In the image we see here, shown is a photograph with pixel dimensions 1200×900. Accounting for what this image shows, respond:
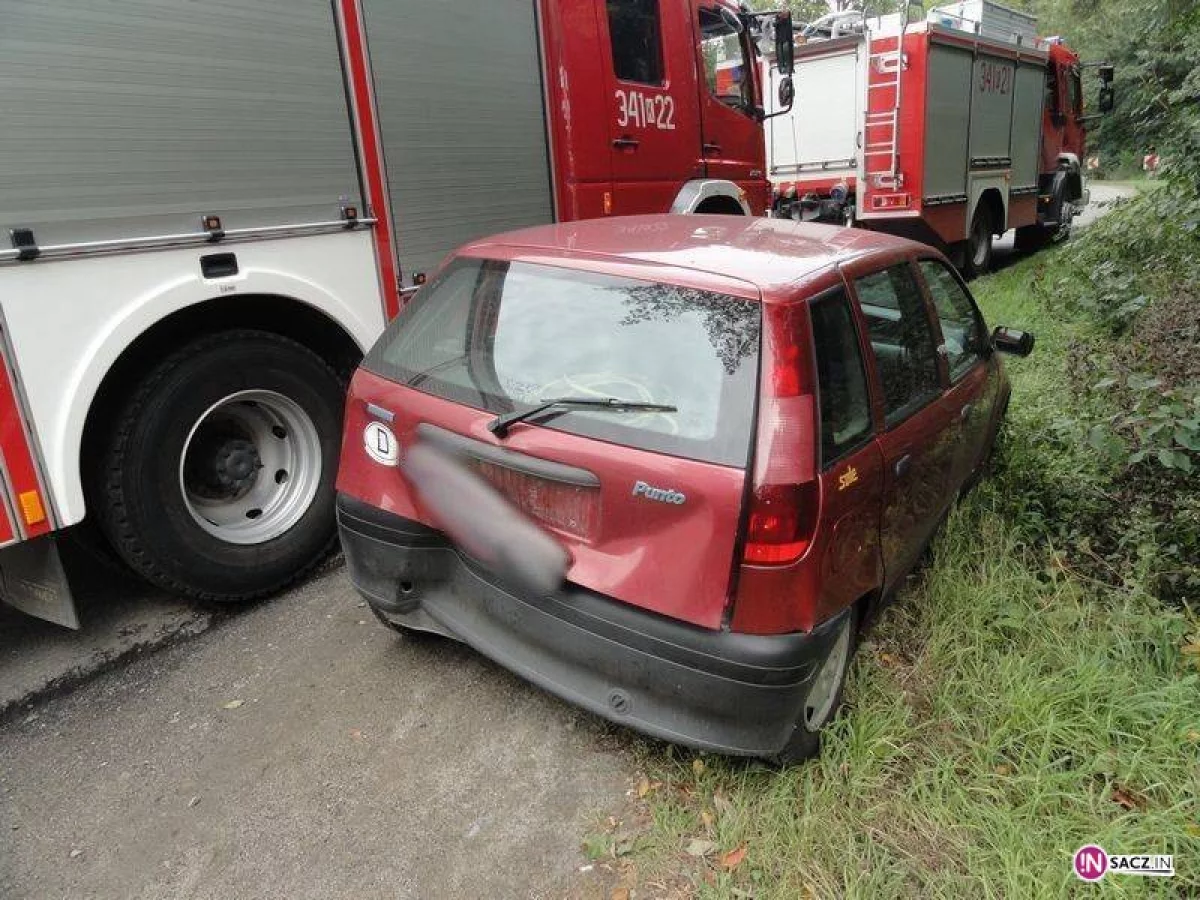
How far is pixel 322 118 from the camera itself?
368 centimetres

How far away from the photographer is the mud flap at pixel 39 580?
3074 mm

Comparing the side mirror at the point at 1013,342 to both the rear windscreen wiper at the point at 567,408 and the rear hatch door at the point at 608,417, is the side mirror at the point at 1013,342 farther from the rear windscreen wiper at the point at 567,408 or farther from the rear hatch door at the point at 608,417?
the rear windscreen wiper at the point at 567,408

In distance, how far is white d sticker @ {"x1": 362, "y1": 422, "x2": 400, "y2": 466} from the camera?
9.04ft

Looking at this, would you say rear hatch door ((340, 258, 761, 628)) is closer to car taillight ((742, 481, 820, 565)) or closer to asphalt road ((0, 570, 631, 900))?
car taillight ((742, 481, 820, 565))

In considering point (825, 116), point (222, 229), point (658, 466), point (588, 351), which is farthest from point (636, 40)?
point (825, 116)

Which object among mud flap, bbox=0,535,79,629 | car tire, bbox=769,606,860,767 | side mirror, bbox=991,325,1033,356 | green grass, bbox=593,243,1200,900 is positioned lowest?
green grass, bbox=593,243,1200,900

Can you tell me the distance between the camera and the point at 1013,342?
3.83 metres

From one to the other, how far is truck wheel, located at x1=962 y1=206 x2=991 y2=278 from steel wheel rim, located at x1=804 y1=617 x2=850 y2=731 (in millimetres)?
9676

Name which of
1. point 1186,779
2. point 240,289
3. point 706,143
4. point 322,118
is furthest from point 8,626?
point 706,143

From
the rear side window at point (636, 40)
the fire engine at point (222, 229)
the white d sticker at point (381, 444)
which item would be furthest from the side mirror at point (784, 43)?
the white d sticker at point (381, 444)

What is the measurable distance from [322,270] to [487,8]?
1.81 m

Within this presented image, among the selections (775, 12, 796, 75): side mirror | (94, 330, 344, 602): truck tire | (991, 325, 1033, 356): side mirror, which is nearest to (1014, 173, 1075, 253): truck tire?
(775, 12, 796, 75): side mirror

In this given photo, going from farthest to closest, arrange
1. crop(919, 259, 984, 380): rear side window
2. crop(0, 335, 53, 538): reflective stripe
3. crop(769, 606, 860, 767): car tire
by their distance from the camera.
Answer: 1. crop(919, 259, 984, 380): rear side window
2. crop(0, 335, 53, 538): reflective stripe
3. crop(769, 606, 860, 767): car tire

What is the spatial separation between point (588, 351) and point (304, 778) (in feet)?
5.20
